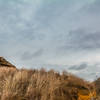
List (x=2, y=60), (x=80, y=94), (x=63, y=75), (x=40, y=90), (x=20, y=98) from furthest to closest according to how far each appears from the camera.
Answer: (x=2, y=60), (x=63, y=75), (x=80, y=94), (x=40, y=90), (x=20, y=98)

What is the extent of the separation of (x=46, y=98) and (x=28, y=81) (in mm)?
1846

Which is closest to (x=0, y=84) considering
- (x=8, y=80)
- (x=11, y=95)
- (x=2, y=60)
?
(x=8, y=80)

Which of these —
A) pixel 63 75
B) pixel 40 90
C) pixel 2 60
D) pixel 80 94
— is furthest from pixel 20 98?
pixel 2 60

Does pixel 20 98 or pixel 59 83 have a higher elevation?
pixel 59 83

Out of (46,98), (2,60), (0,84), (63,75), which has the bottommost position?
(46,98)

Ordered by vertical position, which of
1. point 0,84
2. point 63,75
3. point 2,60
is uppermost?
point 2,60

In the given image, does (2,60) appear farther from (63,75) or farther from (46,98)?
(46,98)

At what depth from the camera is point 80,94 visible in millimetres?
11094

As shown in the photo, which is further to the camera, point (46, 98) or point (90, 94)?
point (90, 94)

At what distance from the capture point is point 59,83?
11.3 metres

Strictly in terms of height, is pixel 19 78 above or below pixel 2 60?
below

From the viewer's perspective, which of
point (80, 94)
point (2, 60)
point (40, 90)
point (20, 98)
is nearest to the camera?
point (20, 98)

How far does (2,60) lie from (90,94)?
12.5m

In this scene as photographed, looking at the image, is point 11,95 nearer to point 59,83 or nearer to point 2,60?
point 59,83
